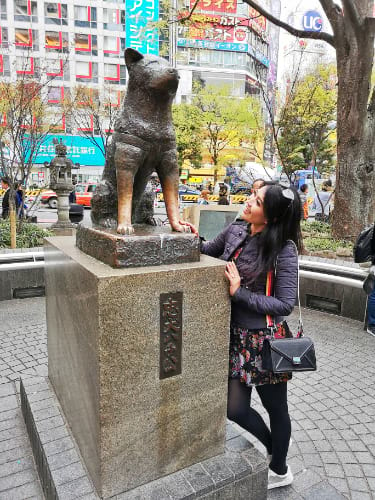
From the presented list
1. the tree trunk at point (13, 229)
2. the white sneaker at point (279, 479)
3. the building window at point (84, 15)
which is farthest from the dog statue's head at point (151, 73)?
the building window at point (84, 15)

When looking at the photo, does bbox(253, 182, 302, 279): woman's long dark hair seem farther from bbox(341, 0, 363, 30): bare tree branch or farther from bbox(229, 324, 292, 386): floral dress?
bbox(341, 0, 363, 30): bare tree branch

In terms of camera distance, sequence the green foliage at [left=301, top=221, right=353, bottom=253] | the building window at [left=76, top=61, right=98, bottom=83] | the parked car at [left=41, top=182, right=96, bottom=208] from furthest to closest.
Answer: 1. the building window at [left=76, top=61, right=98, bottom=83]
2. the parked car at [left=41, top=182, right=96, bottom=208]
3. the green foliage at [left=301, top=221, right=353, bottom=253]

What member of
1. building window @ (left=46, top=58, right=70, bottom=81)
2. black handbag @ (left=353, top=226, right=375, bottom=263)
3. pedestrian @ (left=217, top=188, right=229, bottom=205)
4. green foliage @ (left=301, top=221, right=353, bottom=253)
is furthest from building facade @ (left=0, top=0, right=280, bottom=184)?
black handbag @ (left=353, top=226, right=375, bottom=263)

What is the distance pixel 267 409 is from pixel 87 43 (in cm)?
3903

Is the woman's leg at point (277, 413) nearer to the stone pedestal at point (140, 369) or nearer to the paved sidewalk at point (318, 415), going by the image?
the stone pedestal at point (140, 369)

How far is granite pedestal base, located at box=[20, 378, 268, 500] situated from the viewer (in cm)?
214

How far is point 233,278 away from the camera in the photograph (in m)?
2.21

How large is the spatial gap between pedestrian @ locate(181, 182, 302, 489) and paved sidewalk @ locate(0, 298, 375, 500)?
558 mm

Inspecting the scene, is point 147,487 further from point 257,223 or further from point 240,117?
point 240,117

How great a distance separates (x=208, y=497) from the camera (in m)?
2.17

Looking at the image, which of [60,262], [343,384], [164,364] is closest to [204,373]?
[164,364]

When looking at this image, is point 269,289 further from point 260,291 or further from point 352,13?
point 352,13

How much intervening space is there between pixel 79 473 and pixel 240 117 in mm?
26831

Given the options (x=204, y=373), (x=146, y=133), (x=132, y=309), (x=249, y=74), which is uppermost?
(x=249, y=74)
